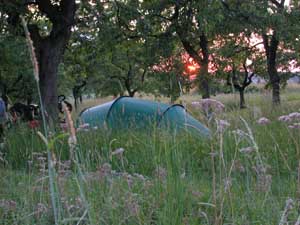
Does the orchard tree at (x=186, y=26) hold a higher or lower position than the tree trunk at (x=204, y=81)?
higher

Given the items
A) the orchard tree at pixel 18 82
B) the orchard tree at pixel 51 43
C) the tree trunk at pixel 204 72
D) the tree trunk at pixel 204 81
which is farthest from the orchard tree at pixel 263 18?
the orchard tree at pixel 18 82

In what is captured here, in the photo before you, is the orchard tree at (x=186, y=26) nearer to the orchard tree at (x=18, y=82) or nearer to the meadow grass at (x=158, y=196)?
the orchard tree at (x=18, y=82)

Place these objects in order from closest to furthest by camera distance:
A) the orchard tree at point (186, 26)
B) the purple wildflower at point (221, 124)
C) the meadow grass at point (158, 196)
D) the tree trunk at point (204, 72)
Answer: the purple wildflower at point (221, 124) → the meadow grass at point (158, 196) → the orchard tree at point (186, 26) → the tree trunk at point (204, 72)

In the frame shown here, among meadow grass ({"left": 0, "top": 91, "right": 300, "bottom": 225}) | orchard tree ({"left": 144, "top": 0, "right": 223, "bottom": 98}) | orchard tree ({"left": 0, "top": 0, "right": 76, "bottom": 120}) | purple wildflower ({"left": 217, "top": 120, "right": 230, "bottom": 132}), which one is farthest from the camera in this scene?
orchard tree ({"left": 144, "top": 0, "right": 223, "bottom": 98})

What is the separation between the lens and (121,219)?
2.77 m

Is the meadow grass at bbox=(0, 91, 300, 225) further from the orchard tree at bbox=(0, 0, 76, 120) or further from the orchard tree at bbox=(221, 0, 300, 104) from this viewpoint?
the orchard tree at bbox=(221, 0, 300, 104)

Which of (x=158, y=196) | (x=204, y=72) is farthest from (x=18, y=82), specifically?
(x=158, y=196)

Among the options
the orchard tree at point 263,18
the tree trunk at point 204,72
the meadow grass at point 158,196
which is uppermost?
the orchard tree at point 263,18

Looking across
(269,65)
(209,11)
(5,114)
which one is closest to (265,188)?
(5,114)

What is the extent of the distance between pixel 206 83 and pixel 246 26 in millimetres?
3491

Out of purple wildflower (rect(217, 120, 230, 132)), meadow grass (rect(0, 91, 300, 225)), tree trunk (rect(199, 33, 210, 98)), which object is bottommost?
meadow grass (rect(0, 91, 300, 225))

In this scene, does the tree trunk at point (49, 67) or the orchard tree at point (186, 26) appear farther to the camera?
the orchard tree at point (186, 26)

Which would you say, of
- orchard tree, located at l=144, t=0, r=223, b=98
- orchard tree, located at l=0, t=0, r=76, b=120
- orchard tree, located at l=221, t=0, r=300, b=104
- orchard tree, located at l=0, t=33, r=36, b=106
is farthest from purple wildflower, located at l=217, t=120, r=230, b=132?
orchard tree, located at l=0, t=33, r=36, b=106

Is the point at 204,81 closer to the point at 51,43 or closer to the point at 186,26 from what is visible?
the point at 186,26
